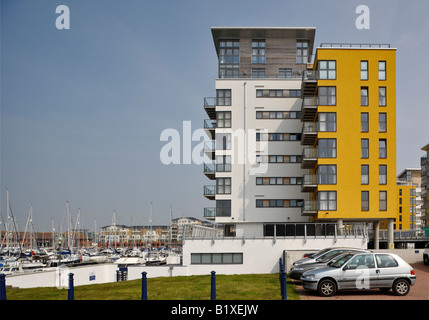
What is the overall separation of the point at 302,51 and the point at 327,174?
21.6 m

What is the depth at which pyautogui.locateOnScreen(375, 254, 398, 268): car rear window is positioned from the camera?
15297 millimetres

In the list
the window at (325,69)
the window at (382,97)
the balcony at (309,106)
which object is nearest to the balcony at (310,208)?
the balcony at (309,106)

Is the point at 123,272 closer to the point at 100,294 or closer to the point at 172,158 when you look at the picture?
the point at 172,158

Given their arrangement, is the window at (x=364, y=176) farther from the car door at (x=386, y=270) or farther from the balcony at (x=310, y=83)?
the car door at (x=386, y=270)

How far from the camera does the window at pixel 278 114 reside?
5031cm

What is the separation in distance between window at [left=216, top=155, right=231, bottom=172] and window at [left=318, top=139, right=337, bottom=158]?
1116 cm

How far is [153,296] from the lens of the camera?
17141 millimetres

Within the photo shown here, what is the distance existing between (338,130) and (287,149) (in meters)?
8.69

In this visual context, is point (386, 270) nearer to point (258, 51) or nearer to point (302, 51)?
point (258, 51)

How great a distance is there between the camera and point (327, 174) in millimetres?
41688

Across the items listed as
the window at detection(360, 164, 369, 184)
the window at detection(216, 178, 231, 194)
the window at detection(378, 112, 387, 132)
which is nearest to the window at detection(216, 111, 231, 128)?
the window at detection(216, 178, 231, 194)

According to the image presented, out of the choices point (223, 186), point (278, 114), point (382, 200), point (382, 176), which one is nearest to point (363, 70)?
point (382, 176)

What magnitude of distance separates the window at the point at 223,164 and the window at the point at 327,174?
11145 mm
